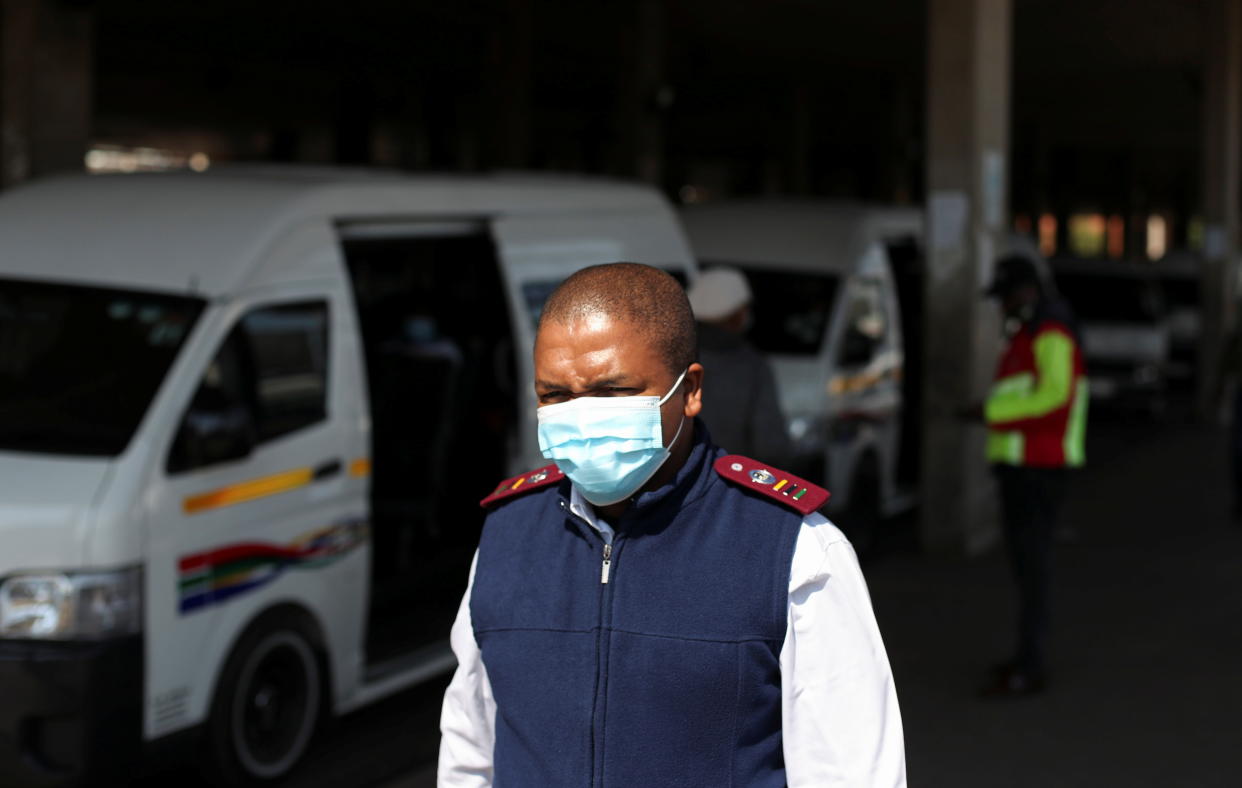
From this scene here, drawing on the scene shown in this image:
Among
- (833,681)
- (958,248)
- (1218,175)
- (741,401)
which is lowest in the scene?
(833,681)

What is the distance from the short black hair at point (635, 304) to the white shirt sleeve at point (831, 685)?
1.18 feet

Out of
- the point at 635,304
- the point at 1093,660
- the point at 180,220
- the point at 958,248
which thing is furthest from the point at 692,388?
the point at 958,248

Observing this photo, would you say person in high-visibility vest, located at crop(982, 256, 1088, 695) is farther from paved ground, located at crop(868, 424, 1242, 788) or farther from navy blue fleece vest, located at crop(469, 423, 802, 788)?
navy blue fleece vest, located at crop(469, 423, 802, 788)

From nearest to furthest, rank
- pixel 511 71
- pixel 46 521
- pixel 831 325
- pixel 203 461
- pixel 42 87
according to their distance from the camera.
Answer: pixel 46 521
pixel 203 461
pixel 831 325
pixel 42 87
pixel 511 71

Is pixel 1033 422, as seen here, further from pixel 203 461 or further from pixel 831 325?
pixel 203 461

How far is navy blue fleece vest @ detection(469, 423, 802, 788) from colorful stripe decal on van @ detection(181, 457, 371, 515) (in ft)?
10.4

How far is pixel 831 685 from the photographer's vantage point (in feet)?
7.72

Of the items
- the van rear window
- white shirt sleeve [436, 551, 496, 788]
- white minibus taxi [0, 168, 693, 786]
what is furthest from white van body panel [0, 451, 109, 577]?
the van rear window

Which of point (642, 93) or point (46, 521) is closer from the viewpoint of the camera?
point (46, 521)

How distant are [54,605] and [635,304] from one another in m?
3.22

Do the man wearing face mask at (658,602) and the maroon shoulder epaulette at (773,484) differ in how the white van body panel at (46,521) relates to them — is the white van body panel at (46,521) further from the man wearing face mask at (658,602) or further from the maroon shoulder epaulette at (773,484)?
the maroon shoulder epaulette at (773,484)

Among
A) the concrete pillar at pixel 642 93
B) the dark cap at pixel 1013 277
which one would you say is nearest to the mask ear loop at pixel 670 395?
the dark cap at pixel 1013 277

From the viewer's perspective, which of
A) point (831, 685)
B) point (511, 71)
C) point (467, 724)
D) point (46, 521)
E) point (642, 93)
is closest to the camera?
point (831, 685)

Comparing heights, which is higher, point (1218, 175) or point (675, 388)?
point (1218, 175)
